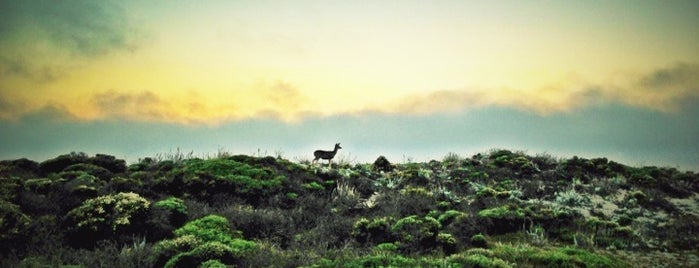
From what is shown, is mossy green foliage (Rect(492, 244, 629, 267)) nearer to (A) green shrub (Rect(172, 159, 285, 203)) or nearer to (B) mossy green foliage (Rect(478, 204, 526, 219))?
(B) mossy green foliage (Rect(478, 204, 526, 219))

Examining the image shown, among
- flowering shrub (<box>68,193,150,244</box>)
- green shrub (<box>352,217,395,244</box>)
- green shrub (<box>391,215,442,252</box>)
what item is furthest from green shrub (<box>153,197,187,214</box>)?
green shrub (<box>391,215,442,252</box>)

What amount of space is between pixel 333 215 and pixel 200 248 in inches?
262

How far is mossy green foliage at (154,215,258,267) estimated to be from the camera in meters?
8.80

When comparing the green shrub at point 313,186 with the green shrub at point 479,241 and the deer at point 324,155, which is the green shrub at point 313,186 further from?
the green shrub at point 479,241

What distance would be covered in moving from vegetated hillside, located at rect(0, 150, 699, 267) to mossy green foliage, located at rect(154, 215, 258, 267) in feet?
0.10

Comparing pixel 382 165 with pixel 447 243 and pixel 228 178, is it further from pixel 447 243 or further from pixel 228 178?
pixel 447 243

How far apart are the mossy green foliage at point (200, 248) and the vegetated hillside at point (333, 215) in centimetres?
3

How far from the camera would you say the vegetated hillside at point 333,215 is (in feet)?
31.9

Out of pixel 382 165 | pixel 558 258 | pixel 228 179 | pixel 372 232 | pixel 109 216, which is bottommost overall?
pixel 558 258

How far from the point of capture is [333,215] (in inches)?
600

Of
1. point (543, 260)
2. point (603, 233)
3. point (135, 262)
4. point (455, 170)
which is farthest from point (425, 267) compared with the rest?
point (455, 170)

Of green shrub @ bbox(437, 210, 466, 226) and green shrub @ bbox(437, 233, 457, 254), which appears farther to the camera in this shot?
green shrub @ bbox(437, 210, 466, 226)

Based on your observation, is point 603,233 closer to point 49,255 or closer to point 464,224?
point 464,224

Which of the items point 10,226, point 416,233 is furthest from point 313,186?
point 10,226
